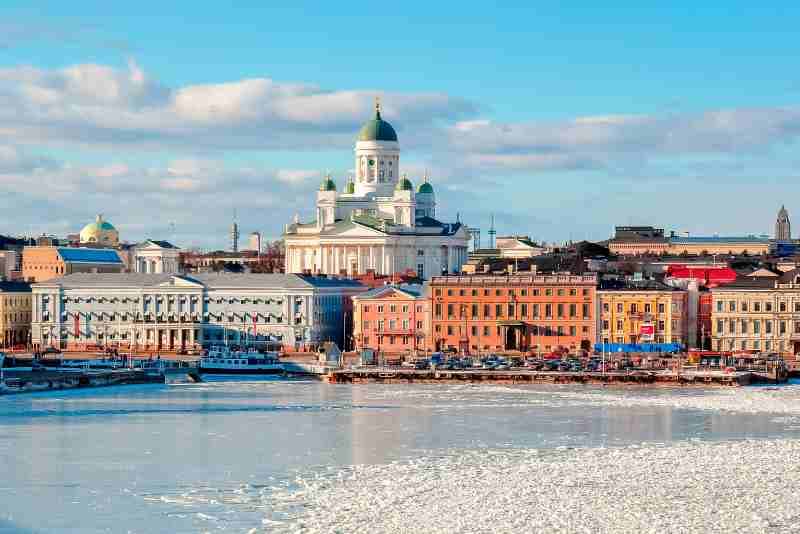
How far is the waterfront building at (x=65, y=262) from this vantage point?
403ft

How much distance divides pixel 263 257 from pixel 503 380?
8767 centimetres

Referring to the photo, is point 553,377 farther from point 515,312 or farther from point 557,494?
point 557,494

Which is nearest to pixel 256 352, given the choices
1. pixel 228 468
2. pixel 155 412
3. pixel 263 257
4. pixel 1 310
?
pixel 1 310

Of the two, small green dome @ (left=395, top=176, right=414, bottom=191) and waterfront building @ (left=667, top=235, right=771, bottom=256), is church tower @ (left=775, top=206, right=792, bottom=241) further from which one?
small green dome @ (left=395, top=176, right=414, bottom=191)

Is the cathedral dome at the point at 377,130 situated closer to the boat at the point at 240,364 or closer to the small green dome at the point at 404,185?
the small green dome at the point at 404,185

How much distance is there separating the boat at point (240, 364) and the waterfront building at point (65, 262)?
44708 mm

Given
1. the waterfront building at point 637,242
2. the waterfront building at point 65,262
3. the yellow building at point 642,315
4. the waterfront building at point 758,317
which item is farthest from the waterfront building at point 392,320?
the waterfront building at point 637,242

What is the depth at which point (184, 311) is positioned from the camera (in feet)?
305

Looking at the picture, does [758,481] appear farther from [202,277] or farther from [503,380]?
[202,277]

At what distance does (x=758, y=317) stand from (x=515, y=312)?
10576mm

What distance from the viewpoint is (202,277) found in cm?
9531

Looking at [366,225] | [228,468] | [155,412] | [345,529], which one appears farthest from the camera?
[366,225]

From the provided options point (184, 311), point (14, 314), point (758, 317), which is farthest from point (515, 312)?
point (14, 314)

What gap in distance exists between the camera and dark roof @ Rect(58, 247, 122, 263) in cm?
12450
